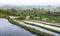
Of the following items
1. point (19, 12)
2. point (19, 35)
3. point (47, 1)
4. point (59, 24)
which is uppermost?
point (47, 1)

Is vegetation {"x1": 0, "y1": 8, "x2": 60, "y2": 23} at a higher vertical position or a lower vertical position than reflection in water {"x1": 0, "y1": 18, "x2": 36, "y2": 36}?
higher

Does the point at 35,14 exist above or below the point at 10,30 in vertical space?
above

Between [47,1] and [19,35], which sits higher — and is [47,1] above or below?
above

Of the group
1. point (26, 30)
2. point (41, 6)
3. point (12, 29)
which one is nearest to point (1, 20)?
point (12, 29)

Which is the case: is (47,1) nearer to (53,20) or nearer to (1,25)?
(53,20)

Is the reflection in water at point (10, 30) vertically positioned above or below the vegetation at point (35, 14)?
below

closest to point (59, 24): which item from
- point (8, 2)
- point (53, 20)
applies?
point (53, 20)

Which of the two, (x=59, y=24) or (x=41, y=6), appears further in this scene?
(x=41, y=6)
